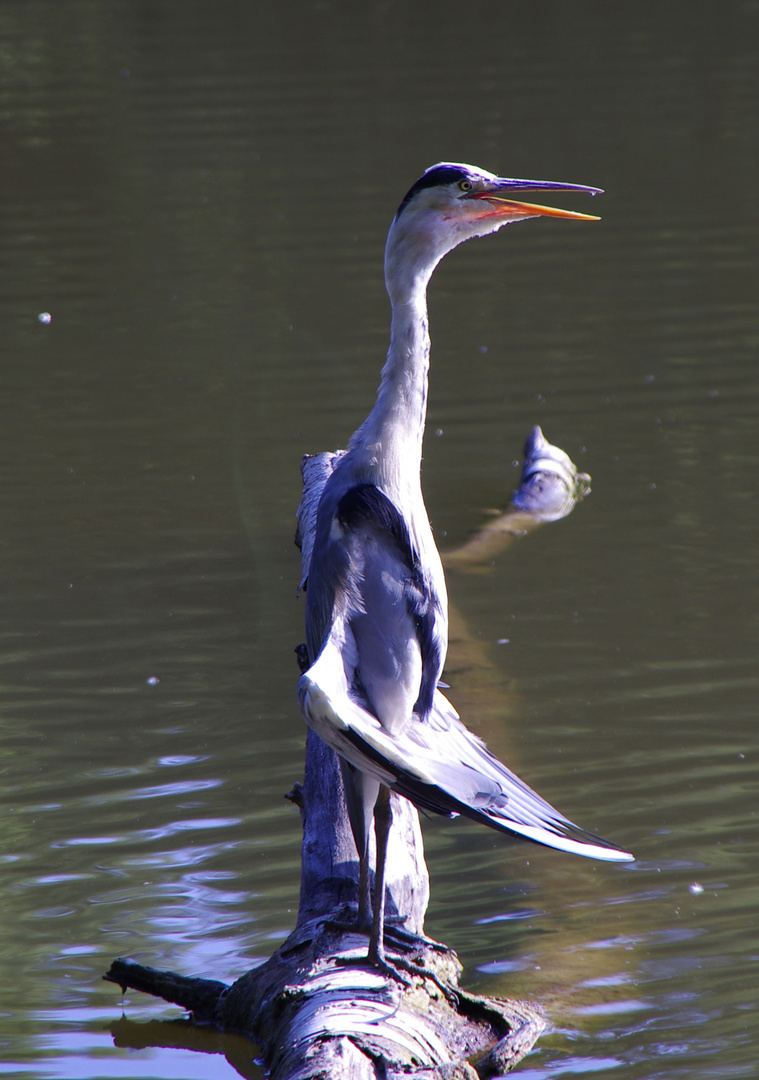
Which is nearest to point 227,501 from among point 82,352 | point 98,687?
point 98,687

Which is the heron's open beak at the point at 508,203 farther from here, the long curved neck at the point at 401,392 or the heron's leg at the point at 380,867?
the heron's leg at the point at 380,867

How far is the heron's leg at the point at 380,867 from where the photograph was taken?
274 centimetres

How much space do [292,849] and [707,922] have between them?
124cm

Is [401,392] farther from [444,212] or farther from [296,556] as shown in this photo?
[296,556]

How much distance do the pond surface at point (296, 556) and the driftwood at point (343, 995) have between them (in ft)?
0.79

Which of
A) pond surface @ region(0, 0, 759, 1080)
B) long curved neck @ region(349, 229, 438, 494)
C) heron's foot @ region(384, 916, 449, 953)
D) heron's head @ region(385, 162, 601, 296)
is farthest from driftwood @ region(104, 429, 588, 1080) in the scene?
heron's head @ region(385, 162, 601, 296)

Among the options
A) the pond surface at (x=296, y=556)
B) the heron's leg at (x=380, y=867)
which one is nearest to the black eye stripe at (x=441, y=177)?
the heron's leg at (x=380, y=867)

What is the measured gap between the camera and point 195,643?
525 cm

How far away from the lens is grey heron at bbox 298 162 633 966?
276 centimetres

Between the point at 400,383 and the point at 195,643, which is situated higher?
the point at 400,383

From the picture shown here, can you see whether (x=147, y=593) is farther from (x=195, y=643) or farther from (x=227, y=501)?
(x=227, y=501)

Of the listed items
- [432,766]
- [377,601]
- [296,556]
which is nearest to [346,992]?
[432,766]

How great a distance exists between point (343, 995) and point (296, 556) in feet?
11.3

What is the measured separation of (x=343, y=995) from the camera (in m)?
2.60
